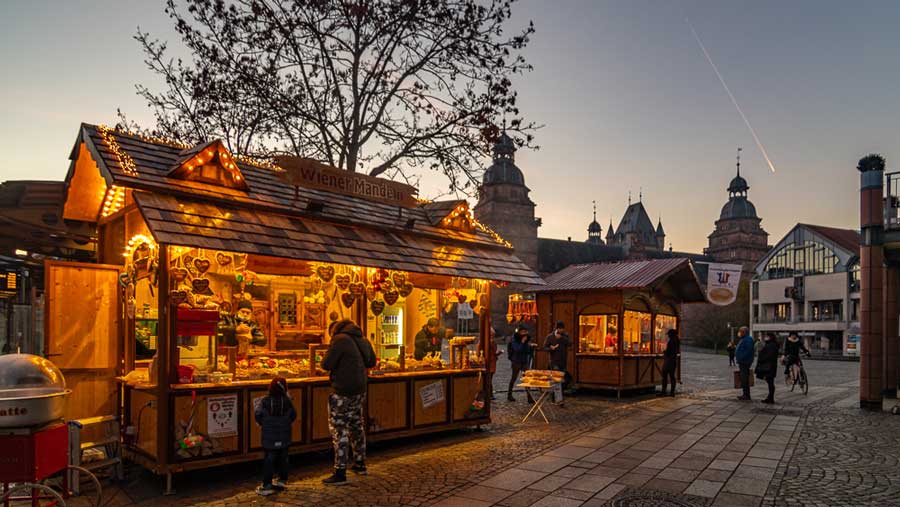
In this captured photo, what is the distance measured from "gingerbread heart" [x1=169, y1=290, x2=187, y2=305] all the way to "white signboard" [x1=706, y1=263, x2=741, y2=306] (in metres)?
15.5

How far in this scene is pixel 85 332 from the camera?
8.52 m

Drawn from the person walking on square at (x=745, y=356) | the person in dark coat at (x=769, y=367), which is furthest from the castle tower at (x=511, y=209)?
the person in dark coat at (x=769, y=367)

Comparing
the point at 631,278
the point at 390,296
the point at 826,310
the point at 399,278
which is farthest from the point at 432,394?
the point at 826,310

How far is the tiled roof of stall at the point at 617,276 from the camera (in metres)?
16.8

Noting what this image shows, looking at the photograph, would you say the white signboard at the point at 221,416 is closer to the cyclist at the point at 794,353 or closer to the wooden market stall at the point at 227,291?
the wooden market stall at the point at 227,291

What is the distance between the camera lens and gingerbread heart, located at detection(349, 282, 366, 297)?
952cm

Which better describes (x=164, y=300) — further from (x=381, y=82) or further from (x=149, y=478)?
(x=381, y=82)

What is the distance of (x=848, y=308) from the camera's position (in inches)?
2329

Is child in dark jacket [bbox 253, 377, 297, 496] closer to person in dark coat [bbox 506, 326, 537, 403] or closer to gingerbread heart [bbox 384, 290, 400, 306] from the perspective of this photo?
gingerbread heart [bbox 384, 290, 400, 306]

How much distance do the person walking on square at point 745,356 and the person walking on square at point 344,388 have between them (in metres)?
11.6

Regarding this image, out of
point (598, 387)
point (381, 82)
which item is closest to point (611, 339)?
point (598, 387)

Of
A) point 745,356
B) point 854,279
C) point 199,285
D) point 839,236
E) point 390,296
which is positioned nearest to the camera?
point 199,285

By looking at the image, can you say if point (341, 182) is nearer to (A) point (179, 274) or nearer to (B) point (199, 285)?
(B) point (199, 285)

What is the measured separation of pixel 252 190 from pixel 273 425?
368 cm
